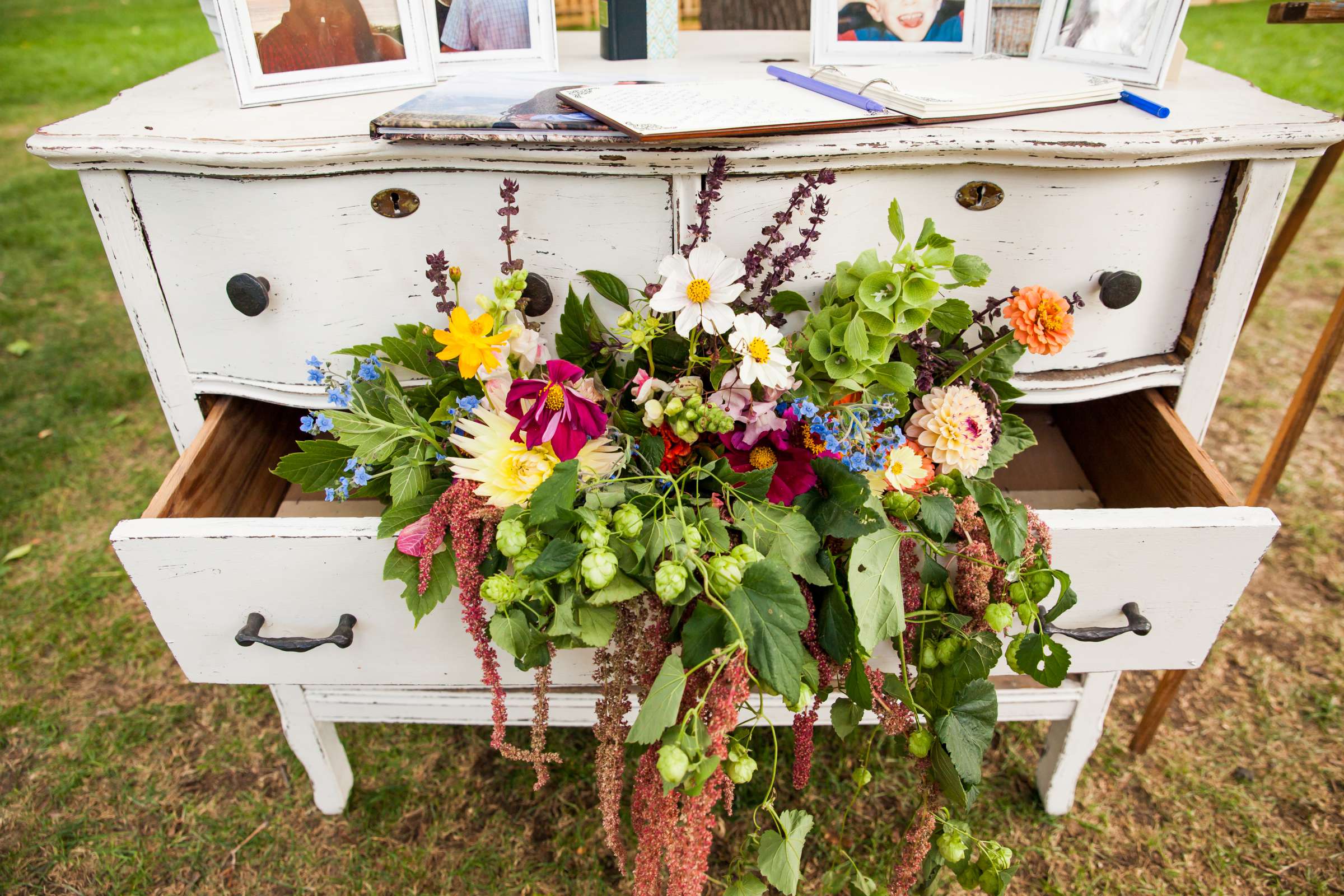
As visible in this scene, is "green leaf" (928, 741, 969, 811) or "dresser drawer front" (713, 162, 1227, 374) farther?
"dresser drawer front" (713, 162, 1227, 374)

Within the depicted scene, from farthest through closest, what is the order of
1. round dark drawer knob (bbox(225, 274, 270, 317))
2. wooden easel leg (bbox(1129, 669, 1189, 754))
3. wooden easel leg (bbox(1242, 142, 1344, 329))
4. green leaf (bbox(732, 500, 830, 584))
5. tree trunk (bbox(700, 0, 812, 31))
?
tree trunk (bbox(700, 0, 812, 31)) < wooden easel leg (bbox(1129, 669, 1189, 754)) < wooden easel leg (bbox(1242, 142, 1344, 329)) < round dark drawer knob (bbox(225, 274, 270, 317)) < green leaf (bbox(732, 500, 830, 584))

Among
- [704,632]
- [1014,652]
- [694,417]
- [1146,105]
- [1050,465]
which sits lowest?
[1050,465]

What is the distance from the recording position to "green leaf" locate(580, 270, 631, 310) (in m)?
0.90

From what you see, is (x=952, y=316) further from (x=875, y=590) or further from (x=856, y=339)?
(x=875, y=590)

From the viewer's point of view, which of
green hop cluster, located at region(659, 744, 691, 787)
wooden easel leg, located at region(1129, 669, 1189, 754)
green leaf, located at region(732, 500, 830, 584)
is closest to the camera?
green hop cluster, located at region(659, 744, 691, 787)

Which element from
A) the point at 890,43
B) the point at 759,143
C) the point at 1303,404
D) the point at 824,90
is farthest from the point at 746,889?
the point at 890,43

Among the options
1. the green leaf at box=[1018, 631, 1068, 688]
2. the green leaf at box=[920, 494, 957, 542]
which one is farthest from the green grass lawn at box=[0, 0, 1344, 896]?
the green leaf at box=[920, 494, 957, 542]

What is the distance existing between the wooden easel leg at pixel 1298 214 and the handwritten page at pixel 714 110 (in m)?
0.58

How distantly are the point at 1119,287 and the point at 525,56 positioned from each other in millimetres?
853

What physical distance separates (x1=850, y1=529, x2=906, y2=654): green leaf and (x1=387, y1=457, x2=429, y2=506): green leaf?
0.42 m

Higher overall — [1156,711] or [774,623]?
[774,623]

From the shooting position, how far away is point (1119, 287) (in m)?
0.98

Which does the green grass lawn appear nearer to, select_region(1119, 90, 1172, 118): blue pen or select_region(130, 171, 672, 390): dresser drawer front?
select_region(1119, 90, 1172, 118): blue pen

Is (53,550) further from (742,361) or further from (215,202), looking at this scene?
(742,361)
